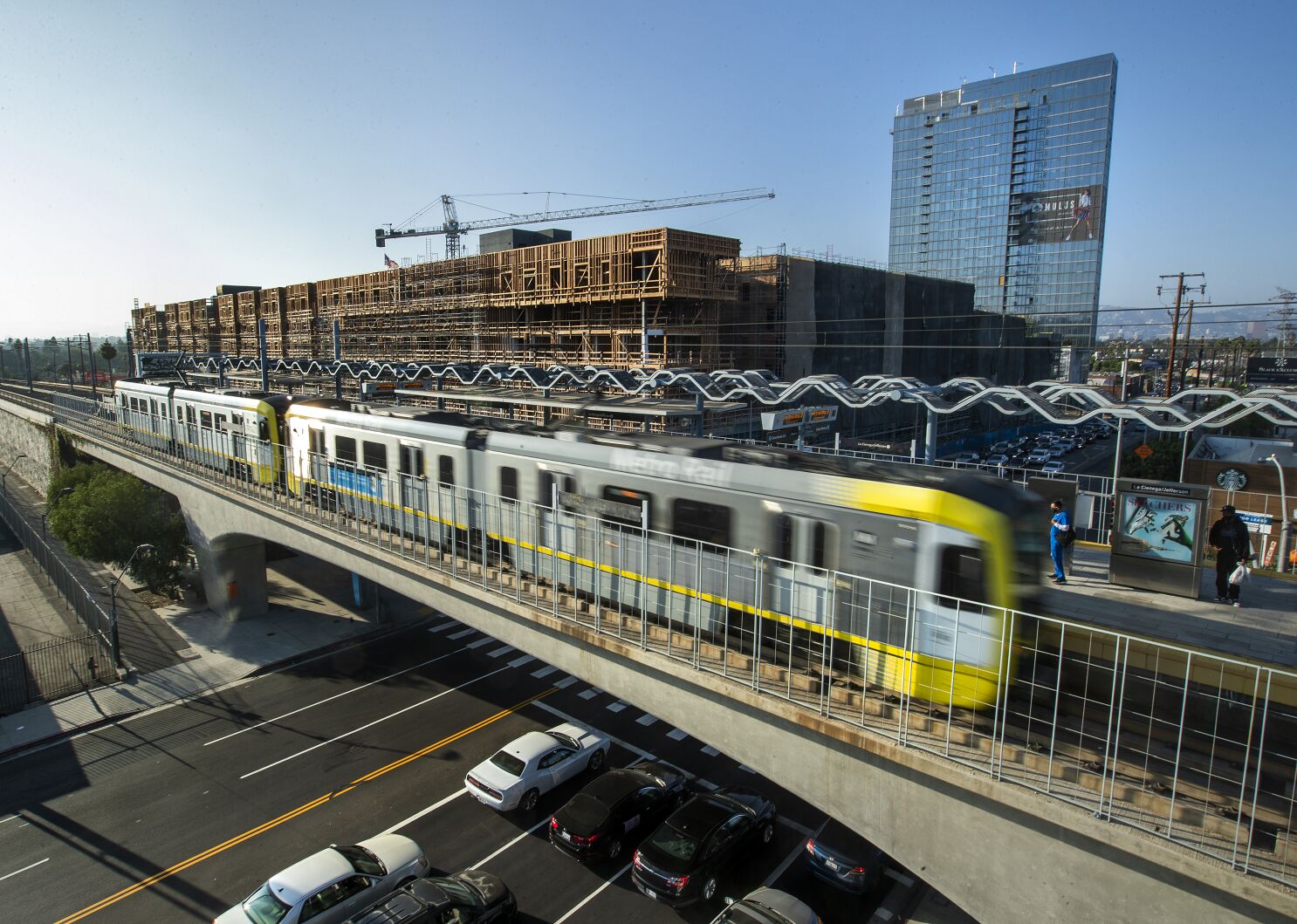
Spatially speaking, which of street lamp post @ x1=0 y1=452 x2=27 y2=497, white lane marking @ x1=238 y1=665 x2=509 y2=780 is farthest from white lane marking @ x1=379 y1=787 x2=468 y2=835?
street lamp post @ x1=0 y1=452 x2=27 y2=497

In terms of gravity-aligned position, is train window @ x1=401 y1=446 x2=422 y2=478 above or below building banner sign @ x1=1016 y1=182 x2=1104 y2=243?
below

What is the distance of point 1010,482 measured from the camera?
9047 millimetres

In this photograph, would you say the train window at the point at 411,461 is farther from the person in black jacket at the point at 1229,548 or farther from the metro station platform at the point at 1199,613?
the person in black jacket at the point at 1229,548

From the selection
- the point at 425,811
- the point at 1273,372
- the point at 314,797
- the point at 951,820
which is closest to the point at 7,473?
the point at 314,797

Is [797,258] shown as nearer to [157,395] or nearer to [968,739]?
[157,395]

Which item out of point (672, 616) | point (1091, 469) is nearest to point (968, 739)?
point (672, 616)

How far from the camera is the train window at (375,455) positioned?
18188 mm

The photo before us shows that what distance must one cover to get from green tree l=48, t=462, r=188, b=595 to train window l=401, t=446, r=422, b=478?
1674 cm

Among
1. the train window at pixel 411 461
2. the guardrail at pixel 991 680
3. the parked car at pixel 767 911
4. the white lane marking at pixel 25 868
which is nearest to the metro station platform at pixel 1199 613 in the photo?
the guardrail at pixel 991 680

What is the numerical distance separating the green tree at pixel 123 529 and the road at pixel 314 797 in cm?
919

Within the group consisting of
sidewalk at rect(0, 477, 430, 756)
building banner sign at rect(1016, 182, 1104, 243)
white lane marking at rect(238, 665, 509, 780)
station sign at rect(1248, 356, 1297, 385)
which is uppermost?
building banner sign at rect(1016, 182, 1104, 243)

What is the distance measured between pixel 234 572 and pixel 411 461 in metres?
14.1

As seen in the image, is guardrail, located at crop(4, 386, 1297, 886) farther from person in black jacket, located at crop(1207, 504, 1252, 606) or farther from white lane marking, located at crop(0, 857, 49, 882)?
white lane marking, located at crop(0, 857, 49, 882)

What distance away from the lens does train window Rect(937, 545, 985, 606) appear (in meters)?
7.96
